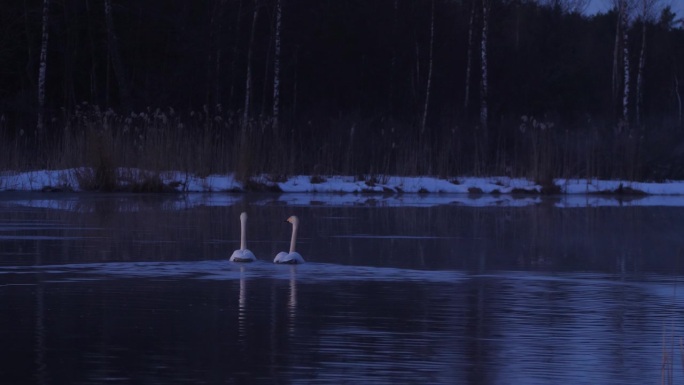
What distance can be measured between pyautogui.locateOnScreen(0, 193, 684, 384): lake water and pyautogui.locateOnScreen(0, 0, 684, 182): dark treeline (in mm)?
10322

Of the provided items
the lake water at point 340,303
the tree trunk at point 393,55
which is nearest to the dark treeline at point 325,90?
the tree trunk at point 393,55

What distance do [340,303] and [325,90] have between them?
36238 mm

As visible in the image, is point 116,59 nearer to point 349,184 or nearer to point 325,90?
point 325,90

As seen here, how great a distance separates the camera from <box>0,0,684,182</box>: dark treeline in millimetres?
26594

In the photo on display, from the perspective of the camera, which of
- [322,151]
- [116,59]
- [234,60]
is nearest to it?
[322,151]

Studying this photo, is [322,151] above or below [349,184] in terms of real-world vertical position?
above

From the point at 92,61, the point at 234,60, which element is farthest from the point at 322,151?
the point at 92,61

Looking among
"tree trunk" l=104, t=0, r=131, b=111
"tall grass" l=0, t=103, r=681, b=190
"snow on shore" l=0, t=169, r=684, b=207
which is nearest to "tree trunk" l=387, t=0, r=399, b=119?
"tree trunk" l=104, t=0, r=131, b=111

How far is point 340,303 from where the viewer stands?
880 cm

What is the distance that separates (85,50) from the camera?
132ft

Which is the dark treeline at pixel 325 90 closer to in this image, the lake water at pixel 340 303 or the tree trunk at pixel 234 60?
the tree trunk at pixel 234 60

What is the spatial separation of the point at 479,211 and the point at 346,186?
670 cm

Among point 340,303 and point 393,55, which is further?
point 393,55

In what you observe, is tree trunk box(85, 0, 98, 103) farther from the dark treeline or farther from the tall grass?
the tall grass
